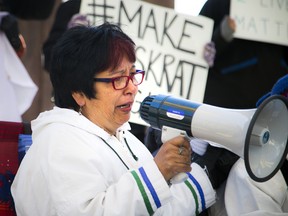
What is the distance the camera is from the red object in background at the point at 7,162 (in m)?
1.90

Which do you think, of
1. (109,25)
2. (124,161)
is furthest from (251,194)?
(109,25)

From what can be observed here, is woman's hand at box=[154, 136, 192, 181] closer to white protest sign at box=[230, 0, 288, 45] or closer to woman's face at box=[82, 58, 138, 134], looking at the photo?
woman's face at box=[82, 58, 138, 134]

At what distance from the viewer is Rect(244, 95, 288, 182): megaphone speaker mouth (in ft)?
5.15

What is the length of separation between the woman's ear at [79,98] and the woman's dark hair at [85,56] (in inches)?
0.6

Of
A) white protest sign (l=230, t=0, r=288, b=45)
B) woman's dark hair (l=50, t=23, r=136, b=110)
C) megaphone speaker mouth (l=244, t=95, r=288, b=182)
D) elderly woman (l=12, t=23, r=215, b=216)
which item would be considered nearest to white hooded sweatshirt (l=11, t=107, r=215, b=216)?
elderly woman (l=12, t=23, r=215, b=216)

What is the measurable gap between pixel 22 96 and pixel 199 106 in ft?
5.96

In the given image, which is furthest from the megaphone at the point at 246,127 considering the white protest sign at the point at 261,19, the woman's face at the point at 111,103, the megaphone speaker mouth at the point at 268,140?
the white protest sign at the point at 261,19

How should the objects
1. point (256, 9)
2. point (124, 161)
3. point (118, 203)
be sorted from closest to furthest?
1. point (118, 203)
2. point (124, 161)
3. point (256, 9)

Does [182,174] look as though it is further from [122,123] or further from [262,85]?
[262,85]

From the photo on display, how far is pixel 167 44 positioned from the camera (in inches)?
134

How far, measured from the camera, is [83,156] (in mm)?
1639

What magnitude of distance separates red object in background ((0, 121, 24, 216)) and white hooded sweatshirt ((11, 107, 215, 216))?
150 mm

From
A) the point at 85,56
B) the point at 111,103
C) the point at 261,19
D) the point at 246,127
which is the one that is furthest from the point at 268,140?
the point at 261,19

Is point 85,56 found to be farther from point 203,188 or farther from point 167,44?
point 167,44
